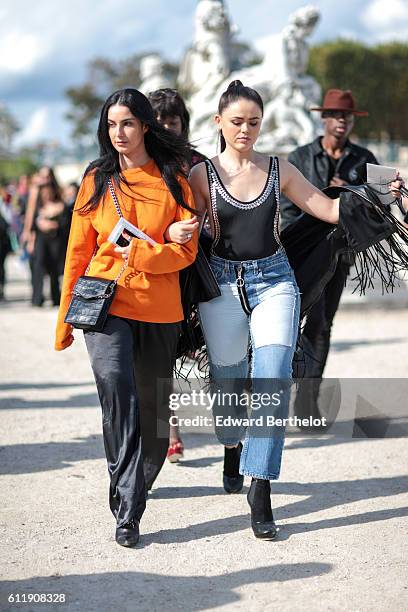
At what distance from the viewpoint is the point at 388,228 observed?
4668mm

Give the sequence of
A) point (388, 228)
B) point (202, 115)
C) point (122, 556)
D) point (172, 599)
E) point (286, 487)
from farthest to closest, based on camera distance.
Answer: point (202, 115)
point (286, 487)
point (388, 228)
point (122, 556)
point (172, 599)

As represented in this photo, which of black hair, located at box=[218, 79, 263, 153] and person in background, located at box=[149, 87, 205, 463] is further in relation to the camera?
person in background, located at box=[149, 87, 205, 463]

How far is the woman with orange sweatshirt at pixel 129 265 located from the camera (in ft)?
13.9

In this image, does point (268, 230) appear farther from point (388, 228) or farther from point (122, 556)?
point (122, 556)

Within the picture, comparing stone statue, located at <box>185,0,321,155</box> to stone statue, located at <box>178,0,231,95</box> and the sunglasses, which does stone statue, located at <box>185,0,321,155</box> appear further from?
the sunglasses

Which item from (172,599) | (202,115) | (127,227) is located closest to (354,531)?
(172,599)

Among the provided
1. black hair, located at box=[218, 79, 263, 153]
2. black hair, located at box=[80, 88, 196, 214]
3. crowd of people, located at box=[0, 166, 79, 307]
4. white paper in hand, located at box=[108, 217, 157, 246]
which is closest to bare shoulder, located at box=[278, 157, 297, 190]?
black hair, located at box=[218, 79, 263, 153]

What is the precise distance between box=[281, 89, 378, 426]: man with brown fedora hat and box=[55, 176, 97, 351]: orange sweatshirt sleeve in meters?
1.96

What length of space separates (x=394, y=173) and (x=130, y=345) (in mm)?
1557

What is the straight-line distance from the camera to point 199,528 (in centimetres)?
446

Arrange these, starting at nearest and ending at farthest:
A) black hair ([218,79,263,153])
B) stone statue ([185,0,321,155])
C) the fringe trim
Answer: black hair ([218,79,263,153]) < the fringe trim < stone statue ([185,0,321,155])

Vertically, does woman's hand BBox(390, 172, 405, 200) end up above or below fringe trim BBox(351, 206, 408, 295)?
above

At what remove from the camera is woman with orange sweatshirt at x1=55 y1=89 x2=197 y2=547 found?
4242mm

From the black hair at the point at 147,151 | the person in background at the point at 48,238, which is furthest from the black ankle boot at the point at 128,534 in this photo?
the person in background at the point at 48,238
